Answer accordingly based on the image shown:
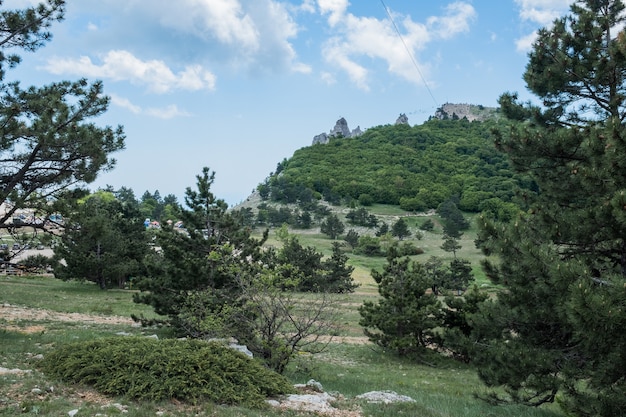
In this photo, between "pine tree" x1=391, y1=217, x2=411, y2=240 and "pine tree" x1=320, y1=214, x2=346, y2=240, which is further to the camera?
"pine tree" x1=320, y1=214, x2=346, y2=240

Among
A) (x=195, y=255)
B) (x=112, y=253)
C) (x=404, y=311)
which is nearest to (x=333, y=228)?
(x=112, y=253)

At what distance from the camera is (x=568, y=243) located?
28.2 ft

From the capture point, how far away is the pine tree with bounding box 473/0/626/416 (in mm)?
6746

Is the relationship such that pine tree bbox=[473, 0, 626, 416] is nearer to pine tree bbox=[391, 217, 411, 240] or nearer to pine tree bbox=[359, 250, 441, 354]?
pine tree bbox=[359, 250, 441, 354]

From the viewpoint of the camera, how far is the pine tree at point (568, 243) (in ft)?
22.1

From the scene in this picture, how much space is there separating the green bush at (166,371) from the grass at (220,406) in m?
0.21

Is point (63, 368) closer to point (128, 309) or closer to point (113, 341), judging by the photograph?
point (113, 341)

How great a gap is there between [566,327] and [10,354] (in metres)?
11.4

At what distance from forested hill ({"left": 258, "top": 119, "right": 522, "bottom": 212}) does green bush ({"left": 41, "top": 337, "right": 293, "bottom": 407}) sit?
329 feet

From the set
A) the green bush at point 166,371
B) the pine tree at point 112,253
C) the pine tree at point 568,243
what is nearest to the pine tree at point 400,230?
the pine tree at point 112,253

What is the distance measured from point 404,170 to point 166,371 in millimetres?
140315

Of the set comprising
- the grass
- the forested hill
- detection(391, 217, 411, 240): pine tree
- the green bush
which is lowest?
the grass

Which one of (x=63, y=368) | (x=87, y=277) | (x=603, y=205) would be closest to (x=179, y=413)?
(x=63, y=368)

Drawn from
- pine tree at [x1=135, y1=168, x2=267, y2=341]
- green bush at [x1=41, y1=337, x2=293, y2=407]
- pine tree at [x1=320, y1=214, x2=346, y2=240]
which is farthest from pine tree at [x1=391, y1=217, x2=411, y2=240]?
green bush at [x1=41, y1=337, x2=293, y2=407]
